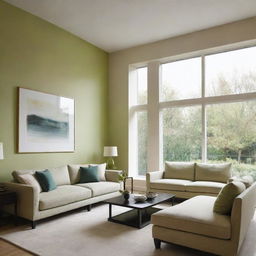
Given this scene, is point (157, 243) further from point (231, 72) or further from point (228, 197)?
point (231, 72)

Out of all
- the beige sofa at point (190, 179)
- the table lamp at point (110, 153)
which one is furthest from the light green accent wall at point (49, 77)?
the beige sofa at point (190, 179)

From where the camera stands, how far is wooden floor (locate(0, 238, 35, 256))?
2.90m

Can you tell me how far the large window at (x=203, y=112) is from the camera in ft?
17.9

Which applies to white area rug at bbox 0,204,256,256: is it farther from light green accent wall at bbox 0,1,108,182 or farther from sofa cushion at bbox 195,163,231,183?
light green accent wall at bbox 0,1,108,182

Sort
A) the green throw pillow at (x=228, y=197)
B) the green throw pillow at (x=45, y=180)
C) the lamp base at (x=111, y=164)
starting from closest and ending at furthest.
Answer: the green throw pillow at (x=228, y=197) → the green throw pillow at (x=45, y=180) → the lamp base at (x=111, y=164)

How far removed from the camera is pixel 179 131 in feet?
20.6

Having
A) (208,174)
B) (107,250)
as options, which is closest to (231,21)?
(208,174)

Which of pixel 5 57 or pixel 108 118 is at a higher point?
pixel 5 57

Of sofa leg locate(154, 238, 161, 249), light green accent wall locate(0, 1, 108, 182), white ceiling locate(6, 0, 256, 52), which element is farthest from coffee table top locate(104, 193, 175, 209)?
white ceiling locate(6, 0, 256, 52)

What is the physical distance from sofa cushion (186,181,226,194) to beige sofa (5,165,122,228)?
1517mm

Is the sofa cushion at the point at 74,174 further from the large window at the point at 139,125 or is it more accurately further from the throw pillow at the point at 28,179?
the large window at the point at 139,125

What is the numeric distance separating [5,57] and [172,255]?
420cm

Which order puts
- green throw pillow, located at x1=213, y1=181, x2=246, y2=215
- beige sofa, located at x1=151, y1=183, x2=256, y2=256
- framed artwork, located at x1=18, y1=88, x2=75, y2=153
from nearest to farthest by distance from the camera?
1. beige sofa, located at x1=151, y1=183, x2=256, y2=256
2. green throw pillow, located at x1=213, y1=181, x2=246, y2=215
3. framed artwork, located at x1=18, y1=88, x2=75, y2=153

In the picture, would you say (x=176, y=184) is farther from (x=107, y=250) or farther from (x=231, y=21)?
(x=231, y=21)
